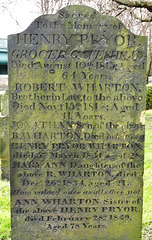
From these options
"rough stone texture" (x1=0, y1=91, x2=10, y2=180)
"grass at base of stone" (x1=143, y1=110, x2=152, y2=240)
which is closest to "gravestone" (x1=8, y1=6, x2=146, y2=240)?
"grass at base of stone" (x1=143, y1=110, x2=152, y2=240)

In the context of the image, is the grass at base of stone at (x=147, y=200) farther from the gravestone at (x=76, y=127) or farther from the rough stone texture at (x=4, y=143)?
the rough stone texture at (x=4, y=143)

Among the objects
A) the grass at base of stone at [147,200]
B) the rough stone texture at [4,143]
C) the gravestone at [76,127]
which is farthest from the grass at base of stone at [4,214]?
the grass at base of stone at [147,200]

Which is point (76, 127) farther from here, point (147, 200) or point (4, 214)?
point (147, 200)

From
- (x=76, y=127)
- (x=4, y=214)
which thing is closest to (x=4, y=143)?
(x=4, y=214)

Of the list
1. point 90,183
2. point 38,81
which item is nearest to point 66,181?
point 90,183

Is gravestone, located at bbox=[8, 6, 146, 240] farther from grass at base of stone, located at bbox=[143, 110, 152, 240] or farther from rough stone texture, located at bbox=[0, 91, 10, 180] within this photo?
rough stone texture, located at bbox=[0, 91, 10, 180]

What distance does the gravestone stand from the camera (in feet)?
10.0

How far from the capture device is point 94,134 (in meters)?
3.21

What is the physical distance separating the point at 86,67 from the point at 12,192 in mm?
1660

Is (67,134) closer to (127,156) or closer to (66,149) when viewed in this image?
(66,149)

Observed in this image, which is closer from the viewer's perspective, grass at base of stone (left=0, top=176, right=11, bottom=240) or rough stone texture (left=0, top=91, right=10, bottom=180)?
grass at base of stone (left=0, top=176, right=11, bottom=240)

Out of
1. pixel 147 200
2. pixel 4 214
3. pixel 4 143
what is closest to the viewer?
pixel 4 214

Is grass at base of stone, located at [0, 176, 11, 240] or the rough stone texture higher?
the rough stone texture

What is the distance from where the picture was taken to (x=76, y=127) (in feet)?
10.4
